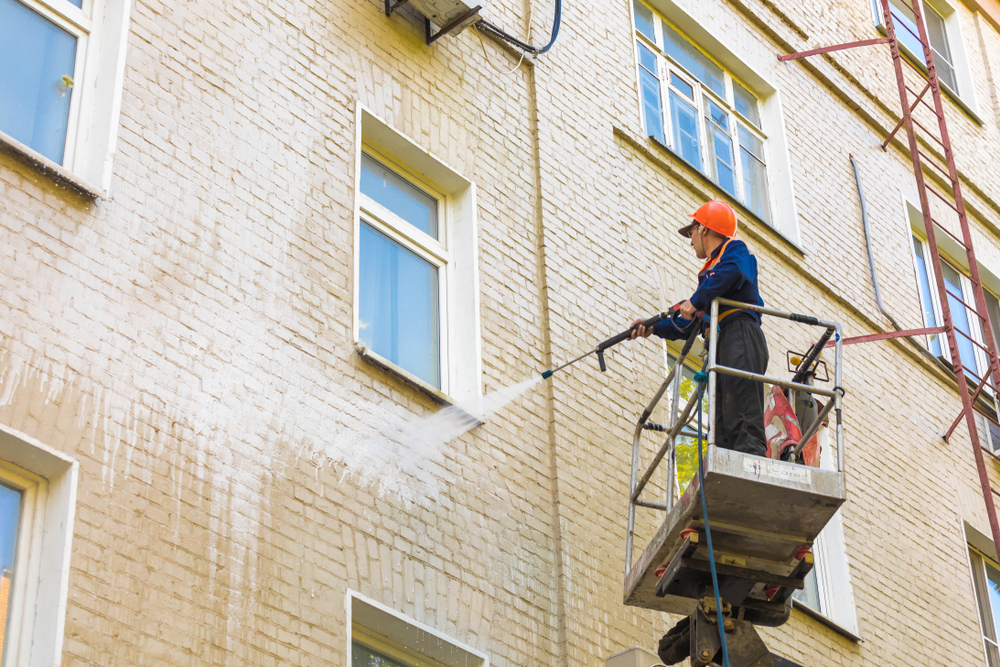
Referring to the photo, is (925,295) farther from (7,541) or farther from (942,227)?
(7,541)

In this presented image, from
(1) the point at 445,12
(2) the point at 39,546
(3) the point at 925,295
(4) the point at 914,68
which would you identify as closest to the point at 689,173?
(1) the point at 445,12

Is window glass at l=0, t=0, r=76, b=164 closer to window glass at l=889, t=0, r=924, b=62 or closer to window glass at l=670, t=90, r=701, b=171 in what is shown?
window glass at l=670, t=90, r=701, b=171

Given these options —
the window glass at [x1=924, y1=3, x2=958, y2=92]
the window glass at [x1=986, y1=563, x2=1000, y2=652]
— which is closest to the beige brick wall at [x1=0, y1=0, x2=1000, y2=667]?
the window glass at [x1=986, y1=563, x2=1000, y2=652]

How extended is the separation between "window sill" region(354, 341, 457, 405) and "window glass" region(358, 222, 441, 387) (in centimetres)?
29

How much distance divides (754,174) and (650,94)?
1640 millimetres

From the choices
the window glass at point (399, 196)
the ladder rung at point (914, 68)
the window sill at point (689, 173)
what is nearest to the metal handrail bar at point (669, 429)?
the window glass at point (399, 196)

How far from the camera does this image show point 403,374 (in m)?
8.36

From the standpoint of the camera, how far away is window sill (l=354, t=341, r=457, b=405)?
8.20 metres

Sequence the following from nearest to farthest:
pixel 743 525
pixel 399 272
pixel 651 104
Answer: pixel 743 525, pixel 399 272, pixel 651 104

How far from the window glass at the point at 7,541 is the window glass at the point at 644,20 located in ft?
27.1

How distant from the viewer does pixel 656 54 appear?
13.0 meters

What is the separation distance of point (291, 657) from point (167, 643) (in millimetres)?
719

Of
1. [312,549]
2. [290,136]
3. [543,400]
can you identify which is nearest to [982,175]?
[543,400]

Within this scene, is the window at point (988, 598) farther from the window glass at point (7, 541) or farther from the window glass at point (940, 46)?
the window glass at point (7, 541)
